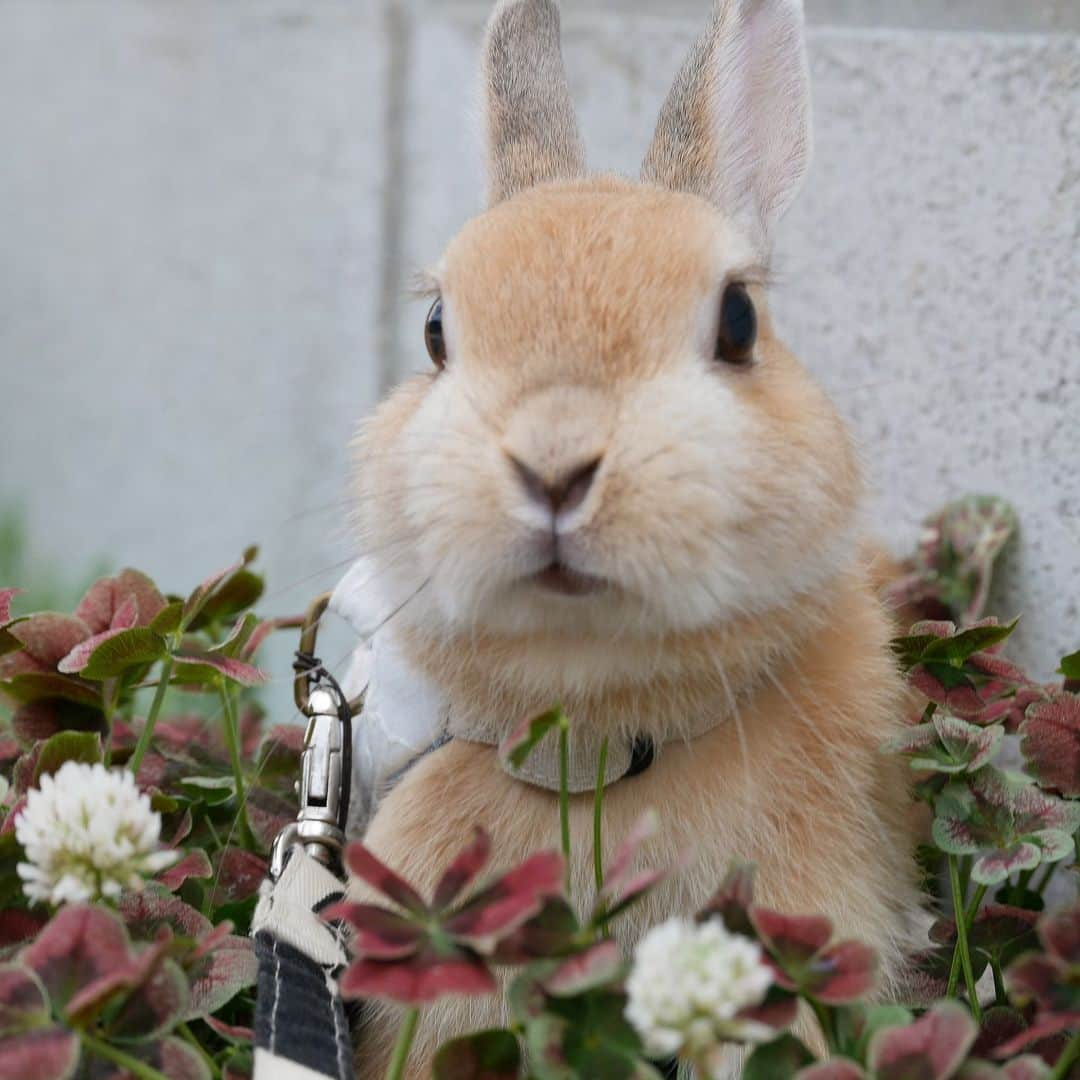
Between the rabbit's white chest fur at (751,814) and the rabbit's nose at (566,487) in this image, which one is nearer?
the rabbit's nose at (566,487)

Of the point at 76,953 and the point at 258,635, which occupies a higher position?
the point at 76,953

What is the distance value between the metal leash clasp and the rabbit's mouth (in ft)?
1.23

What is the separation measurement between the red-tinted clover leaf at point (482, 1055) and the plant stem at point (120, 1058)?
0.63 ft

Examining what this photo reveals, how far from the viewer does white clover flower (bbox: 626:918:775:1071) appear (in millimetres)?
896

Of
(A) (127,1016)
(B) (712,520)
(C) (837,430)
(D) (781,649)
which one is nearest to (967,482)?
(C) (837,430)

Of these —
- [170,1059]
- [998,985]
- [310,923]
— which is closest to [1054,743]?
[998,985]

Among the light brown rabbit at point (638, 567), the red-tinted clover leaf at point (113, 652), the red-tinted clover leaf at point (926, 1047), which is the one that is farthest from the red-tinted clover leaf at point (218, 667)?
the red-tinted clover leaf at point (926, 1047)

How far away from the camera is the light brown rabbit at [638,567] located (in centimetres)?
118

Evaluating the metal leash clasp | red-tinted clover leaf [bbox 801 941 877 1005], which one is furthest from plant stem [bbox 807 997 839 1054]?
the metal leash clasp

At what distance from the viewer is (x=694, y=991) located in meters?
0.90

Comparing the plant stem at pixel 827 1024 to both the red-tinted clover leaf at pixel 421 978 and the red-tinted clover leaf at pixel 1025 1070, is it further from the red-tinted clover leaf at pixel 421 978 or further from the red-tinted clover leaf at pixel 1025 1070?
the red-tinted clover leaf at pixel 421 978

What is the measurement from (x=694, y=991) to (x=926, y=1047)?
169 millimetres

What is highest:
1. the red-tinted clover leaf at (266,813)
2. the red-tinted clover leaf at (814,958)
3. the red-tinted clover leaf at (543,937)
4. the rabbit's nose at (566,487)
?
the rabbit's nose at (566,487)

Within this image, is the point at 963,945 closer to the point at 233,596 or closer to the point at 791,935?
the point at 791,935
